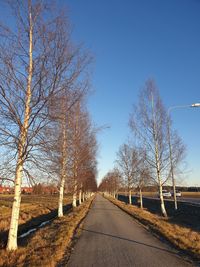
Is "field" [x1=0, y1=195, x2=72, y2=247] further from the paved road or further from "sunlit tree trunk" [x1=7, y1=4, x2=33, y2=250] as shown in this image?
the paved road

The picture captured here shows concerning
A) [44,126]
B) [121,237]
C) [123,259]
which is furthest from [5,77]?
[121,237]

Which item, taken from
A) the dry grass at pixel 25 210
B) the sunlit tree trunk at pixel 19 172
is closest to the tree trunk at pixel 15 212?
the sunlit tree trunk at pixel 19 172

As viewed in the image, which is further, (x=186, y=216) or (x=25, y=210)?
(x=25, y=210)

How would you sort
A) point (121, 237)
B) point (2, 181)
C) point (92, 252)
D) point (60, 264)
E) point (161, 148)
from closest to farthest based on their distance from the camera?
point (60, 264) → point (92, 252) → point (2, 181) → point (121, 237) → point (161, 148)

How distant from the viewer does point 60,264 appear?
7.86 m

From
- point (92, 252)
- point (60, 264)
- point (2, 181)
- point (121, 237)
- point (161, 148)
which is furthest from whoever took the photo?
point (161, 148)

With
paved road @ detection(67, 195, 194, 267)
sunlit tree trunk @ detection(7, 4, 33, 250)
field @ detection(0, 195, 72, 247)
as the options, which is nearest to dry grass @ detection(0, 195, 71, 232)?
field @ detection(0, 195, 72, 247)

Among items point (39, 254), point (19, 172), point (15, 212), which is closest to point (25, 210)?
point (15, 212)

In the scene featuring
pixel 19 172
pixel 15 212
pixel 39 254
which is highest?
pixel 19 172

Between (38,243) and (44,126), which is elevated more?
(44,126)

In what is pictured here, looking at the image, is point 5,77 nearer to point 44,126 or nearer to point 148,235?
point 44,126

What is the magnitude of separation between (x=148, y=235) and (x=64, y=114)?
6193 millimetres

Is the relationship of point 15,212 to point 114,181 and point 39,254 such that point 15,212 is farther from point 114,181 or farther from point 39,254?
point 114,181

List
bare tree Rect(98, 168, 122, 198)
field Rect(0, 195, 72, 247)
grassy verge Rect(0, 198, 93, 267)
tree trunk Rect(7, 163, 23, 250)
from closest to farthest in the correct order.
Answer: grassy verge Rect(0, 198, 93, 267) → tree trunk Rect(7, 163, 23, 250) → field Rect(0, 195, 72, 247) → bare tree Rect(98, 168, 122, 198)
